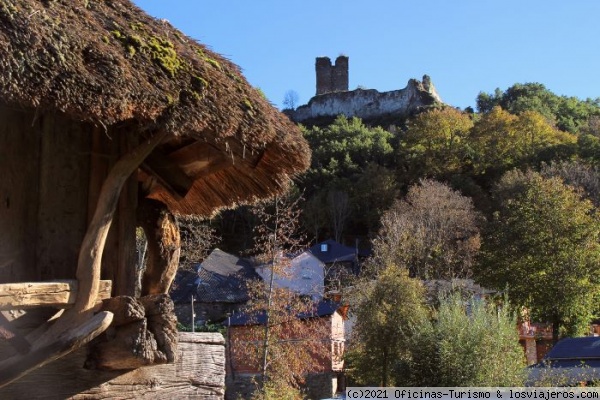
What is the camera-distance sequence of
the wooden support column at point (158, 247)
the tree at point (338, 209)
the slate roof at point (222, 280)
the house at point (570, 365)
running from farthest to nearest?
the tree at point (338, 209) → the slate roof at point (222, 280) → the house at point (570, 365) → the wooden support column at point (158, 247)

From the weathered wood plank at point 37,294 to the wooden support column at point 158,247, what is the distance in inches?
41.7

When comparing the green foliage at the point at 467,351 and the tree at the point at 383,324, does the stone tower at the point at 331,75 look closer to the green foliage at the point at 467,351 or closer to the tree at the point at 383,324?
the tree at the point at 383,324

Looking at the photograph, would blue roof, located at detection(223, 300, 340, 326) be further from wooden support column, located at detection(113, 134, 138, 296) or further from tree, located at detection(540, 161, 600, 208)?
tree, located at detection(540, 161, 600, 208)

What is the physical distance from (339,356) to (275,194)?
2491 centimetres

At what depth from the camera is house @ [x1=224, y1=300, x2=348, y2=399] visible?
2323 cm

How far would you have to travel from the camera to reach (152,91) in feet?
12.8

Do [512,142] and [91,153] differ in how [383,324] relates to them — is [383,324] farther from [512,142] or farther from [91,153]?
[512,142]

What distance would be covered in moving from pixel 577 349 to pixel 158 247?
71.9 feet

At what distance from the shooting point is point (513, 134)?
63.3 m

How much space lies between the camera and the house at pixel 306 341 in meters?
23.2

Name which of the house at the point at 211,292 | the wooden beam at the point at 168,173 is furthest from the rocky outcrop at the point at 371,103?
the wooden beam at the point at 168,173

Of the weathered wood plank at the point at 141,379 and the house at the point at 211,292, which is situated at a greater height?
the house at the point at 211,292

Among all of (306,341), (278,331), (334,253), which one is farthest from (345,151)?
(278,331)

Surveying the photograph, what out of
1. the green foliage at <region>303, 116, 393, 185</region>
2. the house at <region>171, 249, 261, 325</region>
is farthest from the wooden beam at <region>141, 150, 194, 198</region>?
the green foliage at <region>303, 116, 393, 185</region>
